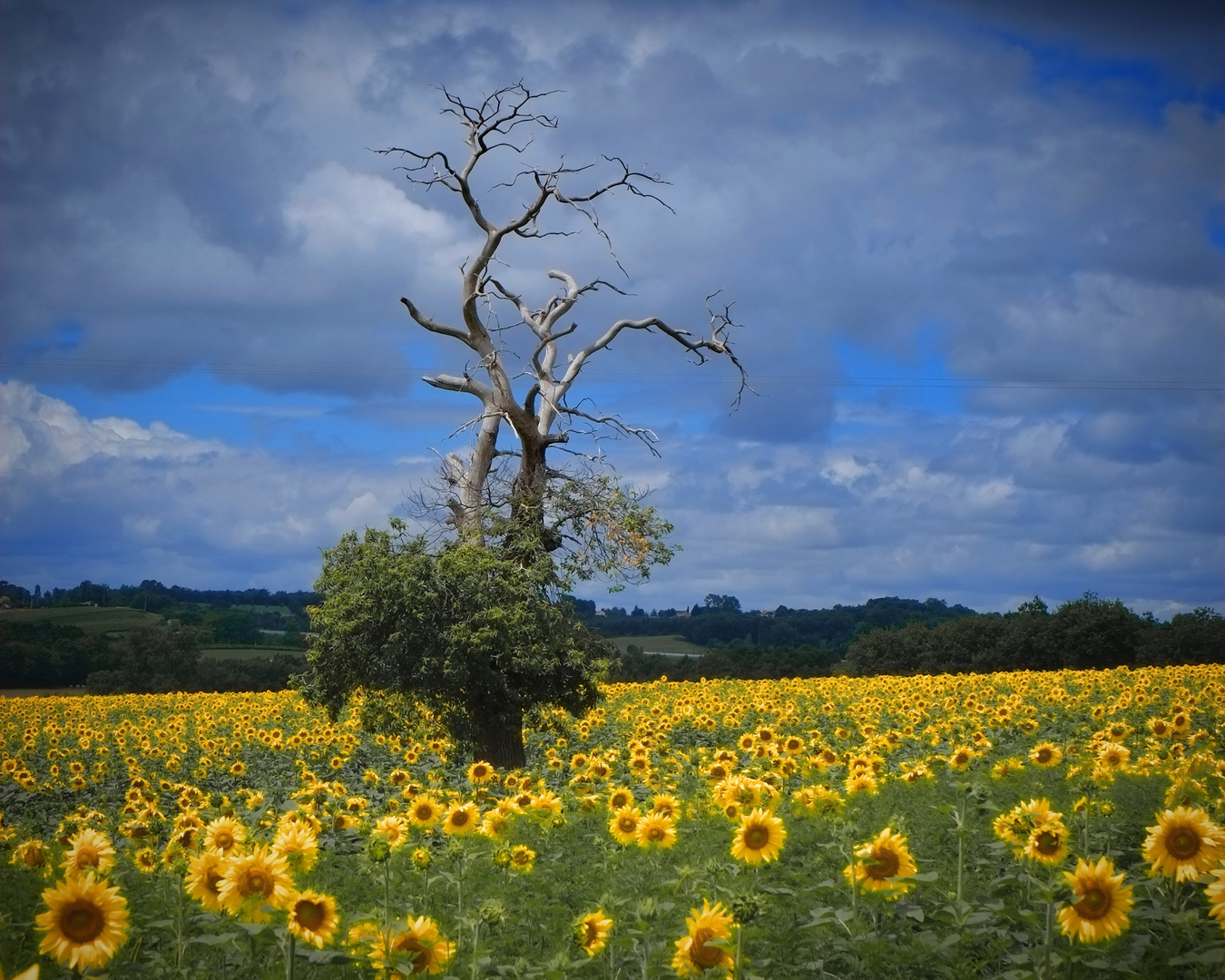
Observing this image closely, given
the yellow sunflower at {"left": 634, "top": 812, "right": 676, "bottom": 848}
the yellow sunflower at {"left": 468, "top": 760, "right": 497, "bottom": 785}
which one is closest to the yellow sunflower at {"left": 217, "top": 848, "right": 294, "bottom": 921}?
the yellow sunflower at {"left": 634, "top": 812, "right": 676, "bottom": 848}

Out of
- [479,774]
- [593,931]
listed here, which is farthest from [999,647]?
[593,931]

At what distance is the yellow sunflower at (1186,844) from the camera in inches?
205

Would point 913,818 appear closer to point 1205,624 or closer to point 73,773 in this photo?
point 73,773

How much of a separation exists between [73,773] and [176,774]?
196 cm

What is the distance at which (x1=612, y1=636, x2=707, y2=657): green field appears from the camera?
1847 inches

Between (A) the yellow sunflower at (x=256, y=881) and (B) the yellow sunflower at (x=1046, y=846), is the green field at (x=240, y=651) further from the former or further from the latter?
(B) the yellow sunflower at (x=1046, y=846)

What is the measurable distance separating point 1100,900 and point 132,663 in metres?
39.9

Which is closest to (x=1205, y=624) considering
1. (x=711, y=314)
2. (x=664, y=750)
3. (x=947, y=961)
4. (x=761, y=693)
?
(x=761, y=693)

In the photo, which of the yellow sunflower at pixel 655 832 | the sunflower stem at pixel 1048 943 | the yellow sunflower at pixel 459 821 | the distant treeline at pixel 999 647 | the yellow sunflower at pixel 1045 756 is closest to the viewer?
the sunflower stem at pixel 1048 943

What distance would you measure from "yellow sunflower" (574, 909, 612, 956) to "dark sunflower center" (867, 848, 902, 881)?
55.2 inches

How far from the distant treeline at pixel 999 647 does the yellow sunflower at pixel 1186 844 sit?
34.0 metres

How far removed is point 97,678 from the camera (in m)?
38.3

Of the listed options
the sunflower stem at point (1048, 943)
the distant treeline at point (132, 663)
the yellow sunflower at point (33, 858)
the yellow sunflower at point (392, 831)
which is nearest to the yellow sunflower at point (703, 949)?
the sunflower stem at point (1048, 943)

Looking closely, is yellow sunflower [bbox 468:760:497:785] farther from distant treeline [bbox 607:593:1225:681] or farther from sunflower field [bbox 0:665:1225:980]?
distant treeline [bbox 607:593:1225:681]
